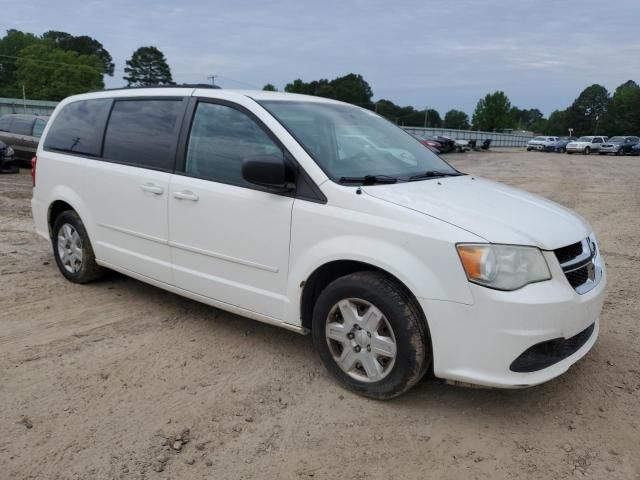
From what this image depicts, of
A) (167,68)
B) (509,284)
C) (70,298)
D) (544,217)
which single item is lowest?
(70,298)

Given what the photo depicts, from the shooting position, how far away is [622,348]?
406cm

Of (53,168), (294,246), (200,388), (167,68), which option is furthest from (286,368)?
(167,68)

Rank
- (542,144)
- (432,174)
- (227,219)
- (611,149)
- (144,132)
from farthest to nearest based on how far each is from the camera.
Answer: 1. (542,144)
2. (611,149)
3. (144,132)
4. (432,174)
5. (227,219)

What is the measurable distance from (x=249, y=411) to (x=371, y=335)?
0.81 m

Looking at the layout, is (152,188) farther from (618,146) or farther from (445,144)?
(618,146)

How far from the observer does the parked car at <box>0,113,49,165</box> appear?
14.8 m

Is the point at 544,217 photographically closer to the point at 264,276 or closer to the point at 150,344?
the point at 264,276

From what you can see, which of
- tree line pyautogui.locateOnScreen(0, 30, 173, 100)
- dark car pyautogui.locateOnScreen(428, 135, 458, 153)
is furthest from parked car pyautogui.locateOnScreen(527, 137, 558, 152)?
tree line pyautogui.locateOnScreen(0, 30, 173, 100)

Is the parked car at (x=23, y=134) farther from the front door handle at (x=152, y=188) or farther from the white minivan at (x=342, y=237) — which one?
the front door handle at (x=152, y=188)

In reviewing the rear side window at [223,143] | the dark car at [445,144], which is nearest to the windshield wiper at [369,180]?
the rear side window at [223,143]

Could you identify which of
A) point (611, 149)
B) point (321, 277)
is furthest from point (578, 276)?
point (611, 149)

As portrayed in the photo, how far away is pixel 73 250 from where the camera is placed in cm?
522

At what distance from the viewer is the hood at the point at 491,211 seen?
296 cm

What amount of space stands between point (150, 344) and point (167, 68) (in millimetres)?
106302
